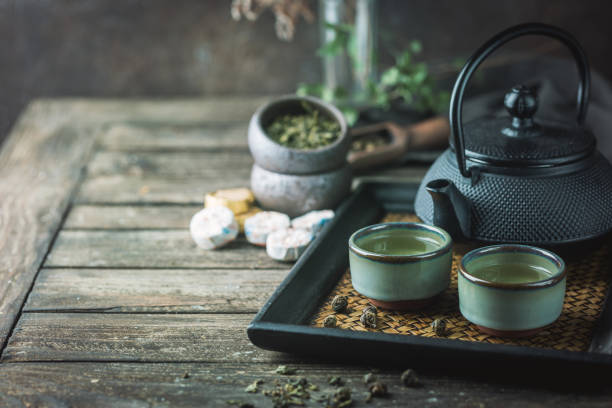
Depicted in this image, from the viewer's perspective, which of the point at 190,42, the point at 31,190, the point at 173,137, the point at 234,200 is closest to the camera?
the point at 234,200

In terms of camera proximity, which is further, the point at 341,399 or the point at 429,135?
the point at 429,135

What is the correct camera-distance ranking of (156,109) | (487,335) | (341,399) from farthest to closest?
(156,109) → (487,335) → (341,399)

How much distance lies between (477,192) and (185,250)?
554 mm

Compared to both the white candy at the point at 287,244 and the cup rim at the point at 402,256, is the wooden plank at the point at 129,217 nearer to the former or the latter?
the white candy at the point at 287,244

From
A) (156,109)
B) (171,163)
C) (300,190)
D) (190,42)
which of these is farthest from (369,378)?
(190,42)

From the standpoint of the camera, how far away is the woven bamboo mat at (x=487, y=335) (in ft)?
2.89

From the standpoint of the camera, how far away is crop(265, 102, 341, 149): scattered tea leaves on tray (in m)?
1.33

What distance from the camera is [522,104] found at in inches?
40.4

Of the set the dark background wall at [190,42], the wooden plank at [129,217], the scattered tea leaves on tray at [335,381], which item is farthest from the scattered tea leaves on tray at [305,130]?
the dark background wall at [190,42]

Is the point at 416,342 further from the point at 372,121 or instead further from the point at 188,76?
the point at 188,76

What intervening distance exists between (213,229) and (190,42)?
1340 millimetres

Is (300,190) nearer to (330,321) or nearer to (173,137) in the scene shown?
(330,321)

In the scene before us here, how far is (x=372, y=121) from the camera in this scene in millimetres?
1802

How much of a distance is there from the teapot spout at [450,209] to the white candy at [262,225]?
34 centimetres
